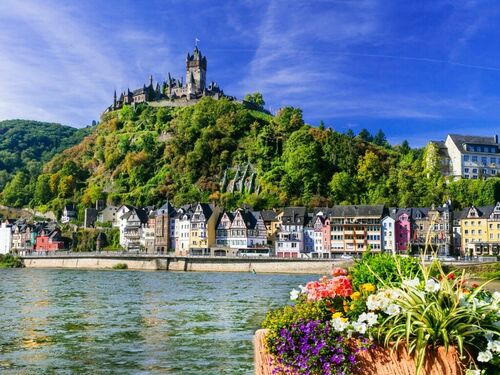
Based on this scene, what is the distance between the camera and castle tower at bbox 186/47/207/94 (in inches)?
7296

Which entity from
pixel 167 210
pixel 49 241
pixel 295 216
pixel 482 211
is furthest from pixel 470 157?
pixel 49 241

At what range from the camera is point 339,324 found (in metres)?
6.74

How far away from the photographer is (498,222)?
89.8 metres

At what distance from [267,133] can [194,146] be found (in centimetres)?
1886

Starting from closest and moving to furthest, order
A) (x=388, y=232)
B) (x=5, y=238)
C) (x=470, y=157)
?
1. (x=388, y=232)
2. (x=470, y=157)
3. (x=5, y=238)

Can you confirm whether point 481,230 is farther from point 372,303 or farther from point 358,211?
point 372,303

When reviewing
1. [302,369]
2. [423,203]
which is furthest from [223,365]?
[423,203]

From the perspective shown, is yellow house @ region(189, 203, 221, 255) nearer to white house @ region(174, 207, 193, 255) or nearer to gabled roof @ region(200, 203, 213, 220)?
gabled roof @ region(200, 203, 213, 220)

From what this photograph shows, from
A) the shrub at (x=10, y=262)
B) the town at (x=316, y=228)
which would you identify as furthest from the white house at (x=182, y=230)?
the shrub at (x=10, y=262)

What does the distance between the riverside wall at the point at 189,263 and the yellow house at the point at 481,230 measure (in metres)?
25.4

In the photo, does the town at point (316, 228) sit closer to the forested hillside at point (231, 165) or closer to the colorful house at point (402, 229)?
the colorful house at point (402, 229)

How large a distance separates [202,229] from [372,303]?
321 ft

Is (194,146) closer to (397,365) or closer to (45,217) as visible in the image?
(45,217)

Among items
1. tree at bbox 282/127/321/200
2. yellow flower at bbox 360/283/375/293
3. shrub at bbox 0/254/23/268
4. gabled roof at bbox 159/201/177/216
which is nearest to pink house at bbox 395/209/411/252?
tree at bbox 282/127/321/200
